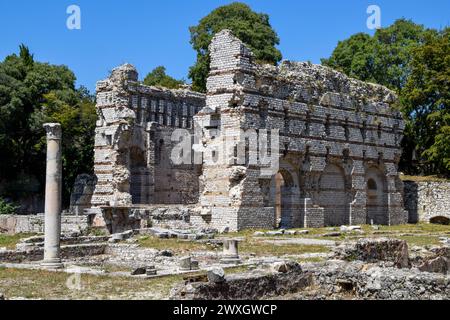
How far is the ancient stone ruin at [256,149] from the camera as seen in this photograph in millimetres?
30391

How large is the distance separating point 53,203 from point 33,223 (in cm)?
1383

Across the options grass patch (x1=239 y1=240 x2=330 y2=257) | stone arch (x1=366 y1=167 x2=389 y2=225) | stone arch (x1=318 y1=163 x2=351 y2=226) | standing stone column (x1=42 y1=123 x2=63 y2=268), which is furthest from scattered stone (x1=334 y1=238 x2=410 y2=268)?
stone arch (x1=366 y1=167 x2=389 y2=225)

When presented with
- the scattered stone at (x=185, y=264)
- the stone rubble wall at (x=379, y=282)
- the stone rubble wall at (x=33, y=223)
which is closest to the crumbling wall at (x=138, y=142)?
the stone rubble wall at (x=33, y=223)

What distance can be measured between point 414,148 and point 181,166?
15.9 metres

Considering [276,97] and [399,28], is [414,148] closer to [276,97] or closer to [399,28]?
[399,28]

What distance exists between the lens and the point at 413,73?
45969 millimetres

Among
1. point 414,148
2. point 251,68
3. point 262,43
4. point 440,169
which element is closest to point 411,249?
point 251,68

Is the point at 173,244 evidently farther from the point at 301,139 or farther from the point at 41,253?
the point at 301,139

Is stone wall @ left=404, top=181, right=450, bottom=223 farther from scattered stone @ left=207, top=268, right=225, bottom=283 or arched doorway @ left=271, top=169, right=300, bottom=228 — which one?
scattered stone @ left=207, top=268, right=225, bottom=283

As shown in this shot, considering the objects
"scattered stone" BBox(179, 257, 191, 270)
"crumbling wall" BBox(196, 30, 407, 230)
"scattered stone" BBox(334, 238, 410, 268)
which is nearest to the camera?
"scattered stone" BBox(334, 238, 410, 268)

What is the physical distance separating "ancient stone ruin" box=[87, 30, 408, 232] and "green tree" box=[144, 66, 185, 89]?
61.1 feet

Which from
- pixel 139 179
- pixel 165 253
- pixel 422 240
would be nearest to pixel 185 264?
pixel 165 253

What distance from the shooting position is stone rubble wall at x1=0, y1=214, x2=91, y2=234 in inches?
1238

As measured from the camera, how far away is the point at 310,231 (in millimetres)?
30922
